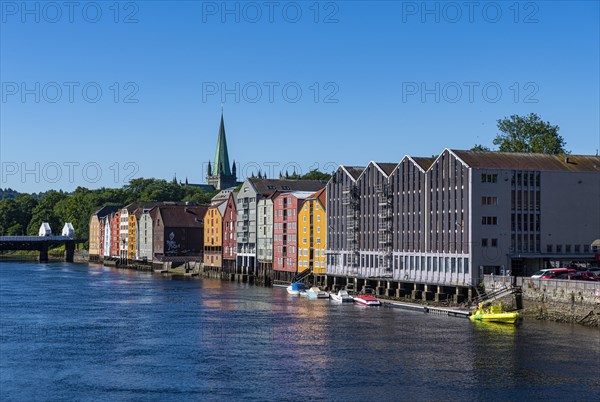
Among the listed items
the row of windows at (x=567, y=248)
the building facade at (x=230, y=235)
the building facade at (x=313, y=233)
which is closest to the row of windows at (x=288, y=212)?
the building facade at (x=313, y=233)

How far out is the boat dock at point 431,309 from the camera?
96800 mm

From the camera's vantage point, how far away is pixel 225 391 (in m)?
57.4

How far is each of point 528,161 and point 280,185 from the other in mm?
78797

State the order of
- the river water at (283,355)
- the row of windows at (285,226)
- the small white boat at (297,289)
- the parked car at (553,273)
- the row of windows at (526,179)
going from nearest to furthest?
the river water at (283,355), the parked car at (553,273), the row of windows at (526,179), the small white boat at (297,289), the row of windows at (285,226)

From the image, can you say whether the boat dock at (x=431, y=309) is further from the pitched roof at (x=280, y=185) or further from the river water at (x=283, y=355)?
the pitched roof at (x=280, y=185)

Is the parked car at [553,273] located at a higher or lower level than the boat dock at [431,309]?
higher

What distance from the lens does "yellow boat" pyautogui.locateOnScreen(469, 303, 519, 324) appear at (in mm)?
89000

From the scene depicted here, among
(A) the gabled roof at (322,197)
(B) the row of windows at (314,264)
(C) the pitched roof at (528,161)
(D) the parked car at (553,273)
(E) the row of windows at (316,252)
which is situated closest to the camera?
(D) the parked car at (553,273)

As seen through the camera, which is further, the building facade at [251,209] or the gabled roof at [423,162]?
the building facade at [251,209]

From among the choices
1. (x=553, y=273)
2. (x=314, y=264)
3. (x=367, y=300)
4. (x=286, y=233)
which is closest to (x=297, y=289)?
(x=314, y=264)

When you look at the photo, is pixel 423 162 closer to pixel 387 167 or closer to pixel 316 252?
pixel 387 167

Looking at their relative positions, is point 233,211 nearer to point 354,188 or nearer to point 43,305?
point 354,188

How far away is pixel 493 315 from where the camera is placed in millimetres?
90312

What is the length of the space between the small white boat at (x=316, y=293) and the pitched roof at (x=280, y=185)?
49078mm
